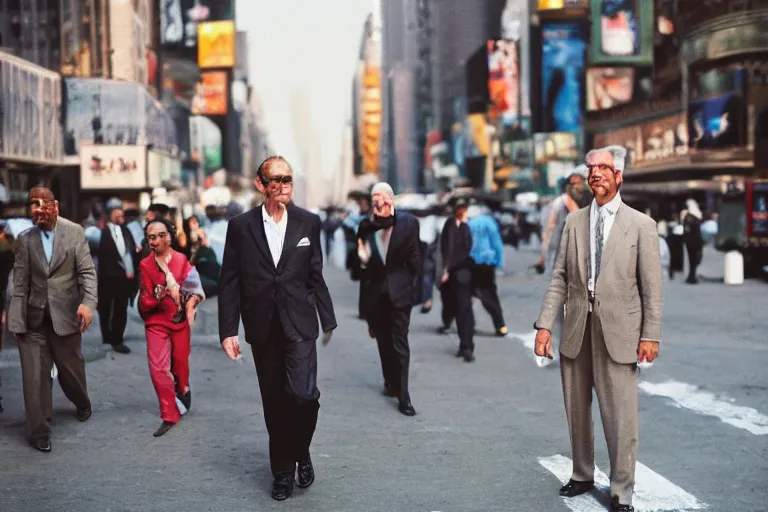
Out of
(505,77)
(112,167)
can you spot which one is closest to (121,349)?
(112,167)

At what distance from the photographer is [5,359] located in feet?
39.4

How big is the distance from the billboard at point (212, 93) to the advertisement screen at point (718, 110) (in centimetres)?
5862

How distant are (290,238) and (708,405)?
4.37m

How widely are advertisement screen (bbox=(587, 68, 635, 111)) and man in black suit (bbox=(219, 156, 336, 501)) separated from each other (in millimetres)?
67464

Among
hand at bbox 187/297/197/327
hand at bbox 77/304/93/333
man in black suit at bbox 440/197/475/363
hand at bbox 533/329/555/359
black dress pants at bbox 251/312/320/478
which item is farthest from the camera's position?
man in black suit at bbox 440/197/475/363

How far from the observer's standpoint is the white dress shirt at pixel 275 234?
20.2 feet

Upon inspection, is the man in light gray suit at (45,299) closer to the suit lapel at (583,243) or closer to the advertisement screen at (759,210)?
the suit lapel at (583,243)

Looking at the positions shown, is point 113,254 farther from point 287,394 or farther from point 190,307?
point 287,394

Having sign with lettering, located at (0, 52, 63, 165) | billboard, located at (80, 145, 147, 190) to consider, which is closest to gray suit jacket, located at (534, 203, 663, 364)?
sign with lettering, located at (0, 52, 63, 165)

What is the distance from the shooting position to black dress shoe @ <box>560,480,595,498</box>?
19.7 feet

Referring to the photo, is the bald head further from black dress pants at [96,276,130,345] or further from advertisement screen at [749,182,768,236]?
advertisement screen at [749,182,768,236]

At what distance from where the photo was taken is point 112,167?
33906 millimetres

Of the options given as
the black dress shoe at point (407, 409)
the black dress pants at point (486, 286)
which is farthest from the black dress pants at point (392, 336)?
the black dress pants at point (486, 286)

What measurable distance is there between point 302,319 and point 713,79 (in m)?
48.9
